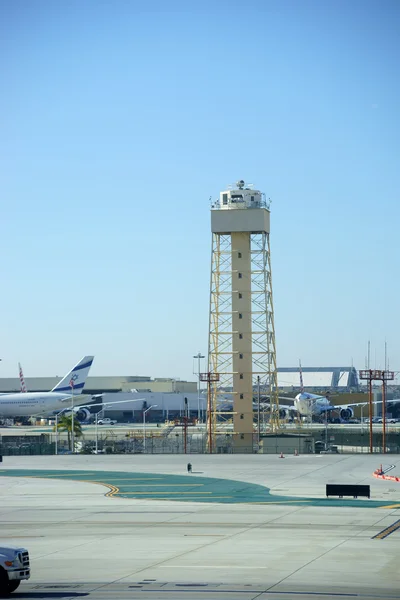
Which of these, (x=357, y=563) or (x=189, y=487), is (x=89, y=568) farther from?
(x=189, y=487)

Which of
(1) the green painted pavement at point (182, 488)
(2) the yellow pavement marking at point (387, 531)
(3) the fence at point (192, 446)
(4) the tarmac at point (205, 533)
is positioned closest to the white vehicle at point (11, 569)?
(4) the tarmac at point (205, 533)

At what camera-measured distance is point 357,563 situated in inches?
1329

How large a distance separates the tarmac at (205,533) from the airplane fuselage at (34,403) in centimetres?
10071

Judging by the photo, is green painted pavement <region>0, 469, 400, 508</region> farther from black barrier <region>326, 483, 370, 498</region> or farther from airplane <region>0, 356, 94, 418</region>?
airplane <region>0, 356, 94, 418</region>

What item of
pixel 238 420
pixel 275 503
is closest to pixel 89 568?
pixel 275 503

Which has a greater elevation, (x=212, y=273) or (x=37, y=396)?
(x=212, y=273)

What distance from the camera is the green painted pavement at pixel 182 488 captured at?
59.7 metres

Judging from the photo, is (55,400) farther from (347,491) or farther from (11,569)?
(11,569)

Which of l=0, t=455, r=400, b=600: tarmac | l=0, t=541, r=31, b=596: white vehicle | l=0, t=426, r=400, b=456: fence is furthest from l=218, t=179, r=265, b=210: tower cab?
l=0, t=541, r=31, b=596: white vehicle

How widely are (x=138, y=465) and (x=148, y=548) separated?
5496 centimetres

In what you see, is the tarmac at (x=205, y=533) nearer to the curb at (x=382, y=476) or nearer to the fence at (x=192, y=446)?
the curb at (x=382, y=476)

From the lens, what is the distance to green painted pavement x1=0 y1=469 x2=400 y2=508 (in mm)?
59747

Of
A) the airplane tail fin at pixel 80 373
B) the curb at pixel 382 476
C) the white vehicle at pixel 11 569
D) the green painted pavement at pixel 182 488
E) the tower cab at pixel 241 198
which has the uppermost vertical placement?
the tower cab at pixel 241 198

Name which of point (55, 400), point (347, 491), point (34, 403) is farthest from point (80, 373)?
point (347, 491)
